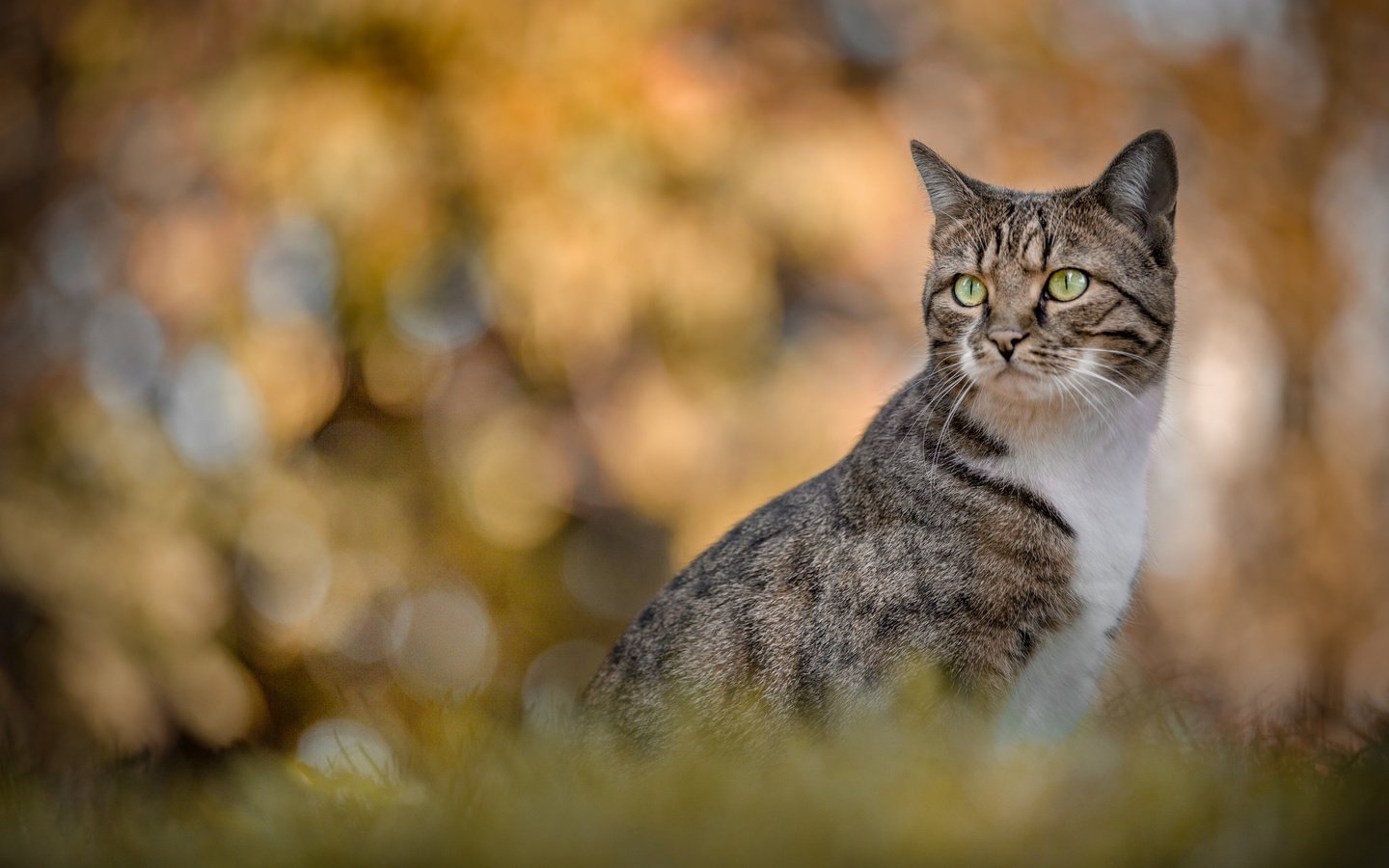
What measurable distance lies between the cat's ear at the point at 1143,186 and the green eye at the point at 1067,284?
0.22 m

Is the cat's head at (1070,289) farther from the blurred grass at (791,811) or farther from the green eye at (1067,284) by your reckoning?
the blurred grass at (791,811)

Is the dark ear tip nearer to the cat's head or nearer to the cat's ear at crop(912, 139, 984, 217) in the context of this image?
the cat's head

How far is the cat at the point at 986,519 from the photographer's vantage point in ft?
7.20

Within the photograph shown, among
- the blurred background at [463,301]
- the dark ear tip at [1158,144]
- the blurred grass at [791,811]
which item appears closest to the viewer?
the blurred grass at [791,811]

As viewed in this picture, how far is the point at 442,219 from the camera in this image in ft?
16.1

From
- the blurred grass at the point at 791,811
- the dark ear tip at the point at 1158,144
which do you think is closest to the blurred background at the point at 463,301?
the dark ear tip at the point at 1158,144

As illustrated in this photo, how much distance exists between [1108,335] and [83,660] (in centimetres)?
408

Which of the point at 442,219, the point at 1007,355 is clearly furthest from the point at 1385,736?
the point at 442,219

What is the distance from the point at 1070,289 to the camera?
2.44 meters

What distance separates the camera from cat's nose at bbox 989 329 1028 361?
233 cm

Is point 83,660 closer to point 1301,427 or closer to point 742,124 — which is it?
point 742,124

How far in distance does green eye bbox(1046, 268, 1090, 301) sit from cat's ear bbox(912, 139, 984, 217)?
352 millimetres

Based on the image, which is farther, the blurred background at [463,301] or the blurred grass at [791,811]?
the blurred background at [463,301]

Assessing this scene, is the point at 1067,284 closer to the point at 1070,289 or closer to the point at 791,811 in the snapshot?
the point at 1070,289
